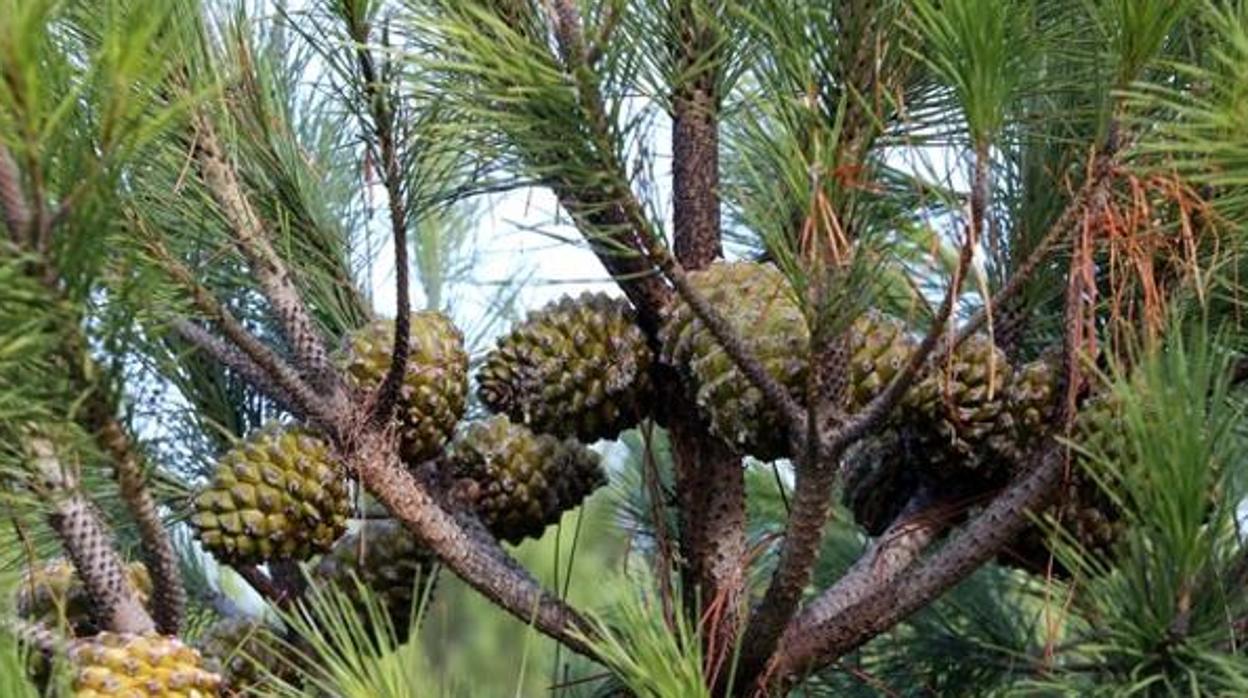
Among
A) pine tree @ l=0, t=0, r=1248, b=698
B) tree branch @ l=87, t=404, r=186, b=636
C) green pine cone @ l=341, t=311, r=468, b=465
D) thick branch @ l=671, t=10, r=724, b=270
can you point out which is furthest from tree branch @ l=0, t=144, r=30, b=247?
thick branch @ l=671, t=10, r=724, b=270

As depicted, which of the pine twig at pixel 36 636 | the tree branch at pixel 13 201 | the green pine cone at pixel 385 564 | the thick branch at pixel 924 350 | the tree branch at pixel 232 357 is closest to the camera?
the tree branch at pixel 13 201

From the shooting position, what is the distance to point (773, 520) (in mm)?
1852

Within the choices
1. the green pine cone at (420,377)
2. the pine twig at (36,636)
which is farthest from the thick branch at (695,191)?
the pine twig at (36,636)

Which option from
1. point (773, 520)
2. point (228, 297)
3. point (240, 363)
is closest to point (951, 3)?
point (240, 363)

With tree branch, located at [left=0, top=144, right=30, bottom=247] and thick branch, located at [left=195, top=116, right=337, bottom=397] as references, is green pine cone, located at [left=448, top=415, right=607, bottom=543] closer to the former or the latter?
thick branch, located at [left=195, top=116, right=337, bottom=397]

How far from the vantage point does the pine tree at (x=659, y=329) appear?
3.11 ft

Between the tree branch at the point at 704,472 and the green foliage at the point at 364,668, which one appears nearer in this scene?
the green foliage at the point at 364,668

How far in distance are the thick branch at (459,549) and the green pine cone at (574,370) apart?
80mm

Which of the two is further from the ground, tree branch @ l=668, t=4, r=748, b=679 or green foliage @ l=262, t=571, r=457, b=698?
tree branch @ l=668, t=4, r=748, b=679

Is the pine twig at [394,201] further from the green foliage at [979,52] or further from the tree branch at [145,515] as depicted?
the green foliage at [979,52]

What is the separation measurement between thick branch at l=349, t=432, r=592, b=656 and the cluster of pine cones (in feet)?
0.11

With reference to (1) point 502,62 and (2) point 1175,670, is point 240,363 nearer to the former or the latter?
(1) point 502,62

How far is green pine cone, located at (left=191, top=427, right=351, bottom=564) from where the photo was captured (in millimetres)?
1144

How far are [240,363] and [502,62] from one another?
0.85 feet
